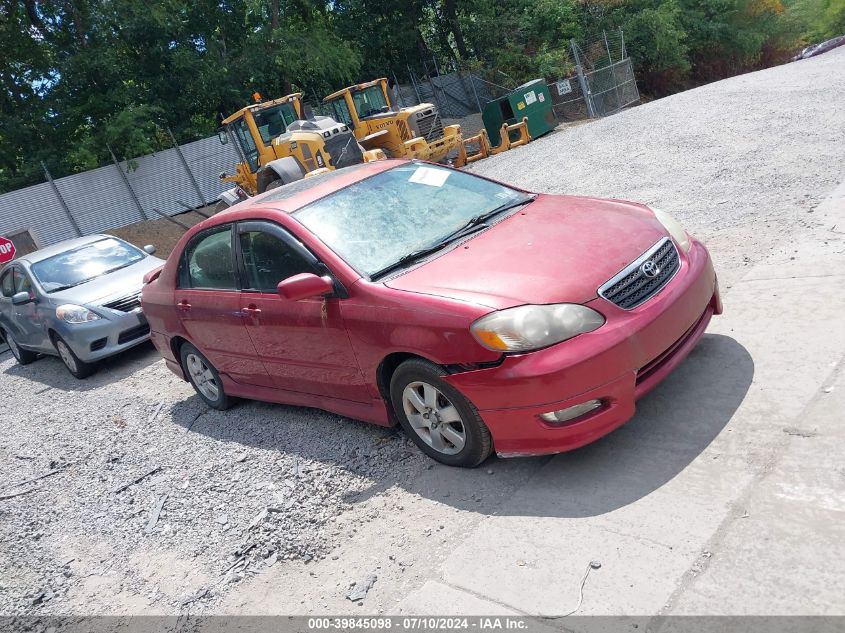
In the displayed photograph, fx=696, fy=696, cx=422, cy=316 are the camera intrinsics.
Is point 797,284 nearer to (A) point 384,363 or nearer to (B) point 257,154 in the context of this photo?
(A) point 384,363

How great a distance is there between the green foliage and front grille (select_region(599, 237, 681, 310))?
2489 cm

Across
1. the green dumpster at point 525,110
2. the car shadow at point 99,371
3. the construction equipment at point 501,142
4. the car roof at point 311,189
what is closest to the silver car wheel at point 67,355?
the car shadow at point 99,371

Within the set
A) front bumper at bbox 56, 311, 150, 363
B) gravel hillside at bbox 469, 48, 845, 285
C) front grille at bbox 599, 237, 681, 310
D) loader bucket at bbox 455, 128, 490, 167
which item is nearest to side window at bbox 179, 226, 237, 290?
front grille at bbox 599, 237, 681, 310

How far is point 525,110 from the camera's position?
20641mm

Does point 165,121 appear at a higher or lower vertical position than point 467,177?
higher

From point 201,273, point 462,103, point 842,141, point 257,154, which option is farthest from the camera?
point 462,103

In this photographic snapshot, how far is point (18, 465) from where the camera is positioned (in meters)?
6.32

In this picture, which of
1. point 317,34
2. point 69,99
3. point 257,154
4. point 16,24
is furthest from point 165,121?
point 257,154

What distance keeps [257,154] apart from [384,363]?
14.2 meters

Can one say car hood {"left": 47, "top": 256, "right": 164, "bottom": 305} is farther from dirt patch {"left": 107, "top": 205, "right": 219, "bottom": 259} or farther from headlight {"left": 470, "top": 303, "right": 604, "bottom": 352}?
dirt patch {"left": 107, "top": 205, "right": 219, "bottom": 259}

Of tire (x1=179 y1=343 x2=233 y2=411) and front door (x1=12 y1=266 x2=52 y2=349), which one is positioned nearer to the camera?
tire (x1=179 y1=343 x2=233 y2=411)

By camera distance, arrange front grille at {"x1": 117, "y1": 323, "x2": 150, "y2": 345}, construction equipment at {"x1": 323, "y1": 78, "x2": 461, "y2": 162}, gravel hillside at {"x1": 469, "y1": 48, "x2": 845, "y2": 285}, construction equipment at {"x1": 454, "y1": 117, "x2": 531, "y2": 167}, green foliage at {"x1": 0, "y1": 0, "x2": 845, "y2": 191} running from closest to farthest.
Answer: gravel hillside at {"x1": 469, "y1": 48, "x2": 845, "y2": 285}, front grille at {"x1": 117, "y1": 323, "x2": 150, "y2": 345}, construction equipment at {"x1": 323, "y1": 78, "x2": 461, "y2": 162}, construction equipment at {"x1": 454, "y1": 117, "x2": 531, "y2": 167}, green foliage at {"x1": 0, "y1": 0, "x2": 845, "y2": 191}

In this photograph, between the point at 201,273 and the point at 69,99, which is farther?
the point at 69,99

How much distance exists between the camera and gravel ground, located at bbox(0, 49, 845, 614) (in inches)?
152
